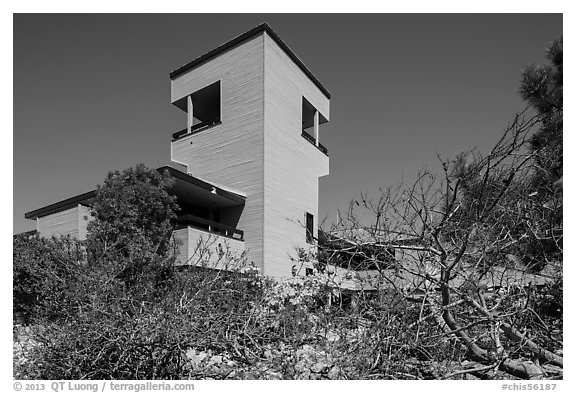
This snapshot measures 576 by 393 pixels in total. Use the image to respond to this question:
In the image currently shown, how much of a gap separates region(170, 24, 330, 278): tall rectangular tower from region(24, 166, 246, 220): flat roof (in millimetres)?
321

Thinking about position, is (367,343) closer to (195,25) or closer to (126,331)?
(126,331)

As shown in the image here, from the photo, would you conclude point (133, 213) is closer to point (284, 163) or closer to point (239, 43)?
point (284, 163)

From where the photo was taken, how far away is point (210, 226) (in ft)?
25.5

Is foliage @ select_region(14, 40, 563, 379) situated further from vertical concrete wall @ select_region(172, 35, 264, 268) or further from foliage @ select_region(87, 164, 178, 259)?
vertical concrete wall @ select_region(172, 35, 264, 268)

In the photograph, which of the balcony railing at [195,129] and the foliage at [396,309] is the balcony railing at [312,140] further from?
the foliage at [396,309]

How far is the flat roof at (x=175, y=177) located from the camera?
7152 millimetres

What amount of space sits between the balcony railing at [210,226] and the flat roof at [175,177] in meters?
0.52

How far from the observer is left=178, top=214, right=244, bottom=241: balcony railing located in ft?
23.8

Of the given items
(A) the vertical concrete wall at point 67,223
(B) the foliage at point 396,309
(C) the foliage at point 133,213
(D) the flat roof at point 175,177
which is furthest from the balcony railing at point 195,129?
(B) the foliage at point 396,309

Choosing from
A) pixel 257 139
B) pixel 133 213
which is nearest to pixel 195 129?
pixel 257 139

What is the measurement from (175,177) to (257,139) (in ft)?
5.80

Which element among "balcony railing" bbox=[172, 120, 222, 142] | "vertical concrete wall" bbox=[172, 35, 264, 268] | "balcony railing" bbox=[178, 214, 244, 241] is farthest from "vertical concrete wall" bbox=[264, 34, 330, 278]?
"balcony railing" bbox=[172, 120, 222, 142]
